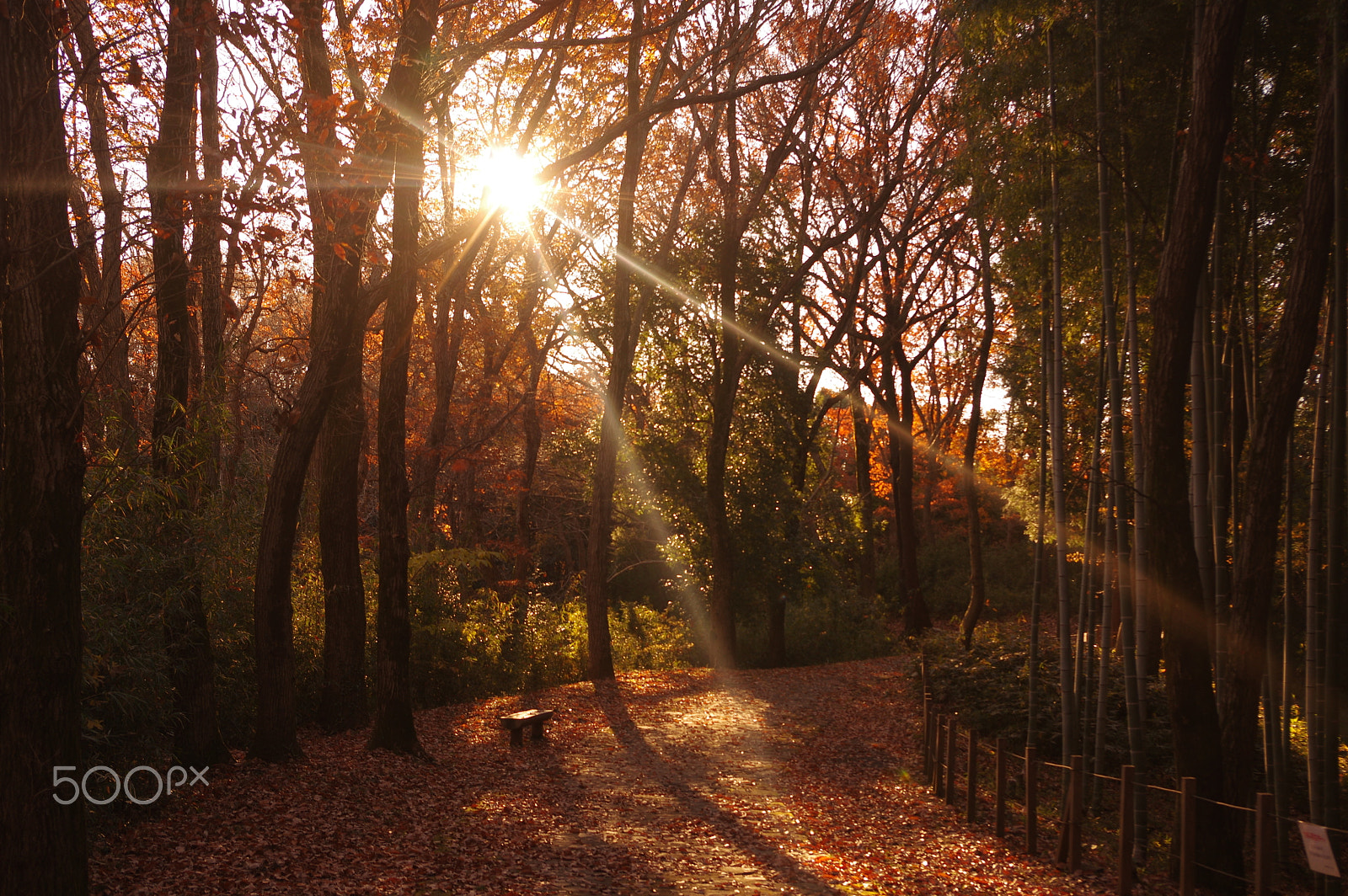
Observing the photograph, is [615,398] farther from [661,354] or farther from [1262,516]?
[1262,516]

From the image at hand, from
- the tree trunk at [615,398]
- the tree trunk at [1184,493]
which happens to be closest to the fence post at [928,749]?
the tree trunk at [1184,493]

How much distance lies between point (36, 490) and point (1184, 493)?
21.7 feet

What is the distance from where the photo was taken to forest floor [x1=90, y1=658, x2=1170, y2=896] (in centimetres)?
586

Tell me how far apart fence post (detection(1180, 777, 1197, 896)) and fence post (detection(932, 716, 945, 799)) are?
12.0ft

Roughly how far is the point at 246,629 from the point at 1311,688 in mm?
8779

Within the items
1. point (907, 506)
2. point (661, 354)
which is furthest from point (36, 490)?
point (907, 506)

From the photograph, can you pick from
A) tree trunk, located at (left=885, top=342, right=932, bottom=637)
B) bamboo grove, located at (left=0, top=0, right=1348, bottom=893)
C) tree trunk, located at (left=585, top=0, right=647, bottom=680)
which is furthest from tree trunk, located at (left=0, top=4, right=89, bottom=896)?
tree trunk, located at (left=885, top=342, right=932, bottom=637)

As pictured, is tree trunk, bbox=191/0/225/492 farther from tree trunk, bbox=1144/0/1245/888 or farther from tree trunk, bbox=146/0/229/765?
tree trunk, bbox=1144/0/1245/888

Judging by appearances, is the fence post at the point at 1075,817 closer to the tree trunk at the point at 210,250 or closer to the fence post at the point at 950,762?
the fence post at the point at 950,762

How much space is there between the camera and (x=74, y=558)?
432 cm

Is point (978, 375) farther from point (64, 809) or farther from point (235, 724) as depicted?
point (64, 809)

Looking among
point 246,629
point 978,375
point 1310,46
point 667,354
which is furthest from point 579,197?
point 1310,46

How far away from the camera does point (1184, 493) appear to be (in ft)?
20.6

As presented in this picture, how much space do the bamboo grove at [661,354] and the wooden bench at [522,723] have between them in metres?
1.50
